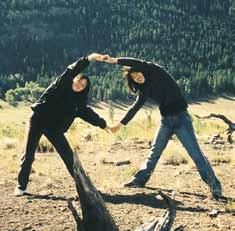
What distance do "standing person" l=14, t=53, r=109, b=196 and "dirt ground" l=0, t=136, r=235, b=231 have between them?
1.91 feet

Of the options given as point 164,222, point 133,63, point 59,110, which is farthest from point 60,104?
point 164,222

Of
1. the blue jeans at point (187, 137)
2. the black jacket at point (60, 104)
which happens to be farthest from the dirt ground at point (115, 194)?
the black jacket at point (60, 104)

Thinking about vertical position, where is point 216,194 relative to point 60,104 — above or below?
below

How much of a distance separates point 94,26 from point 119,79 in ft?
175

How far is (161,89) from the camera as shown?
32.4 feet

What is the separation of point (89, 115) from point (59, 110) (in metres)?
0.60

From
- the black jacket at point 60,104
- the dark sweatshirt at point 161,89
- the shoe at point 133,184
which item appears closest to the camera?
the black jacket at point 60,104

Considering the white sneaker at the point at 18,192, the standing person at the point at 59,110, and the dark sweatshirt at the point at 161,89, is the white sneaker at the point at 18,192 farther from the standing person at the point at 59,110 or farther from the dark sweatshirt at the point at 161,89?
the dark sweatshirt at the point at 161,89

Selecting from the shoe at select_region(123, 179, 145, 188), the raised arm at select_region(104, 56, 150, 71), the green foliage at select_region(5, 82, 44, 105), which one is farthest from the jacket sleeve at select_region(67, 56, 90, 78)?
the green foliage at select_region(5, 82, 44, 105)

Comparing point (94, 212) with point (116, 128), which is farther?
point (116, 128)

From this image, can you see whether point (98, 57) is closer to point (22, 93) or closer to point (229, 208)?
point (229, 208)

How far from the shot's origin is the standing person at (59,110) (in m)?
9.48

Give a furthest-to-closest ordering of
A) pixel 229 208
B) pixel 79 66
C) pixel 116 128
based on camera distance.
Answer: pixel 116 128 → pixel 79 66 → pixel 229 208

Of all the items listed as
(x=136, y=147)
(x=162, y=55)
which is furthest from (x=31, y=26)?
(x=136, y=147)
